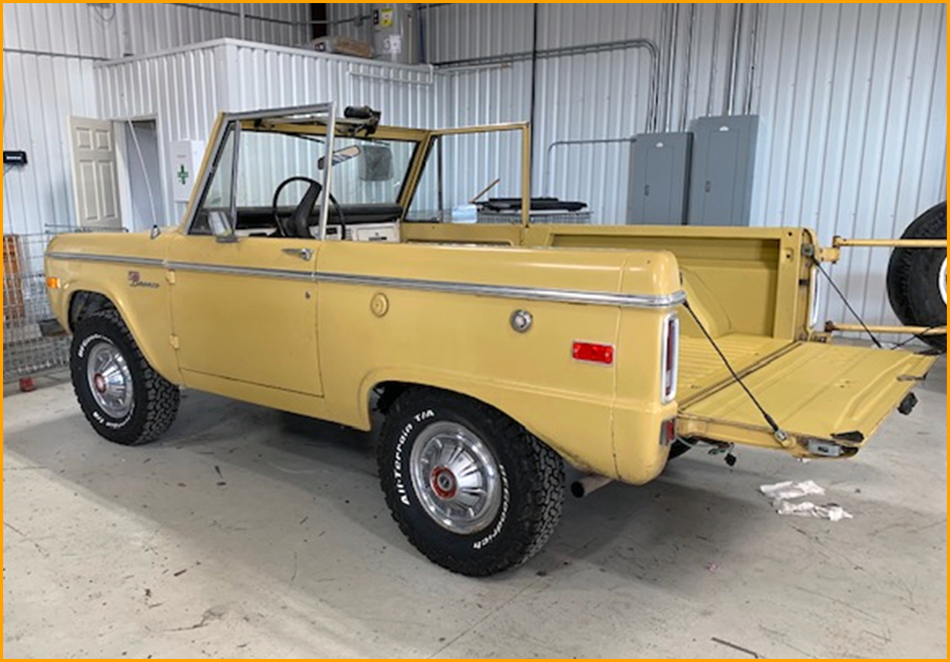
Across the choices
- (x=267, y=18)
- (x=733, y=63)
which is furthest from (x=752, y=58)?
(x=267, y=18)

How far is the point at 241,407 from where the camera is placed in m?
5.63

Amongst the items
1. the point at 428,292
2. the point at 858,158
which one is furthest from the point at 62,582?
the point at 858,158

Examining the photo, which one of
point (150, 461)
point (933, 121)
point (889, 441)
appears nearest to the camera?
point (150, 461)

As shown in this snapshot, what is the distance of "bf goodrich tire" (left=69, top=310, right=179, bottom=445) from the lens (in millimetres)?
4535

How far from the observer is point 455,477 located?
310 cm

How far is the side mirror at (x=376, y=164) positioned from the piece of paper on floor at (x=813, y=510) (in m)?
3.23

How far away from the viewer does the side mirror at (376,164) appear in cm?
497

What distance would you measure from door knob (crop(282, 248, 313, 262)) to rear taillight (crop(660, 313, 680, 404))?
169 cm

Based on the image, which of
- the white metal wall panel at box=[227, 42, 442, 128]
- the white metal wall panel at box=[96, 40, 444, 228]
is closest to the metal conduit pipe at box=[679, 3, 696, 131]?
the white metal wall panel at box=[227, 42, 442, 128]

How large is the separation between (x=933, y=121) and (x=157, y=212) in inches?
346

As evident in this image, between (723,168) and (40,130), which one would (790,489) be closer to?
(723,168)

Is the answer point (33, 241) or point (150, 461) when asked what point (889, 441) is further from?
point (33, 241)

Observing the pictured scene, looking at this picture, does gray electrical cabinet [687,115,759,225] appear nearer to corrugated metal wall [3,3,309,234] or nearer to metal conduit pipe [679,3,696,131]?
metal conduit pipe [679,3,696,131]

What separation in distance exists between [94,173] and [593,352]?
8.39 meters
